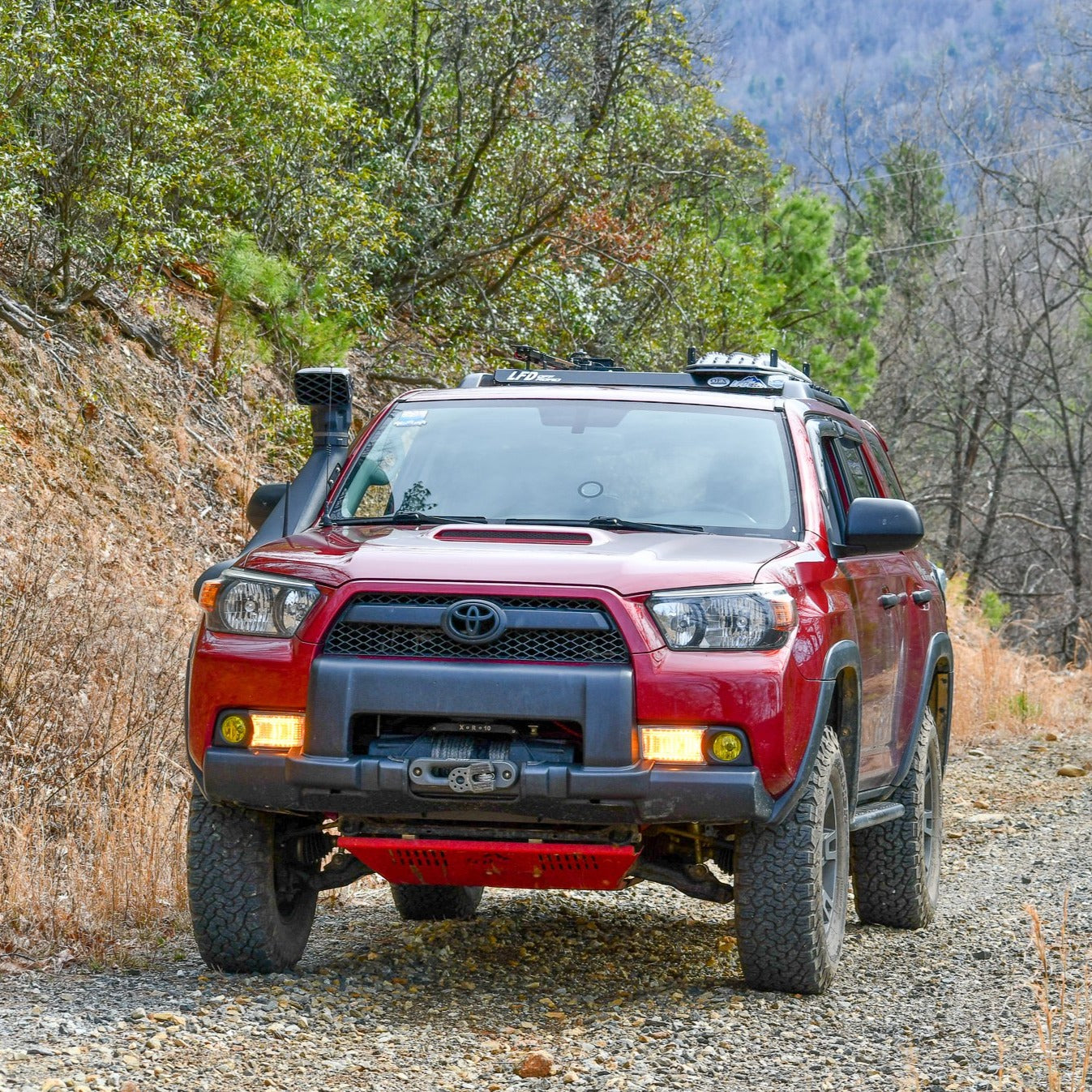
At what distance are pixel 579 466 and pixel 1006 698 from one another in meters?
11.7

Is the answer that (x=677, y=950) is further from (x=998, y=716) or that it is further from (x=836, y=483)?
(x=998, y=716)

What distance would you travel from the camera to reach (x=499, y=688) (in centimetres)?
492

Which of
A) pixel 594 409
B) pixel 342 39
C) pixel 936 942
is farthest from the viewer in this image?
pixel 342 39

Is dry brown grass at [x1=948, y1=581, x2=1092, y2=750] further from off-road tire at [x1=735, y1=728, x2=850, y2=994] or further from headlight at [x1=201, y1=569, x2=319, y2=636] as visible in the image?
headlight at [x1=201, y1=569, x2=319, y2=636]

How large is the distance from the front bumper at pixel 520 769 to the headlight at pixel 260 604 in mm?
197

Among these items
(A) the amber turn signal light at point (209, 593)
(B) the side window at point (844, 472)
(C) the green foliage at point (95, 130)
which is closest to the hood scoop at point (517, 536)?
(A) the amber turn signal light at point (209, 593)

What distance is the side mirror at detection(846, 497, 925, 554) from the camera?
5973mm

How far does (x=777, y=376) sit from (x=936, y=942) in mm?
2472

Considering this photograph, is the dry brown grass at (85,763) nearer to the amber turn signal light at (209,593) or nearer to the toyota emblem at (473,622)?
the amber turn signal light at (209,593)

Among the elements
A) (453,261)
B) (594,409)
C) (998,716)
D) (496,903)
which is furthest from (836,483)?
(453,261)

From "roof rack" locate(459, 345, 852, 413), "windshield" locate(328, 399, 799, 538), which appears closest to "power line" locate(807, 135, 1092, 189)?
"roof rack" locate(459, 345, 852, 413)

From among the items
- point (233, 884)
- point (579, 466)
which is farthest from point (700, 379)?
point (233, 884)

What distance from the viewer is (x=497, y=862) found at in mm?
5238

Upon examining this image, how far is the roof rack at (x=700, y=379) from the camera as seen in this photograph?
22.4ft
